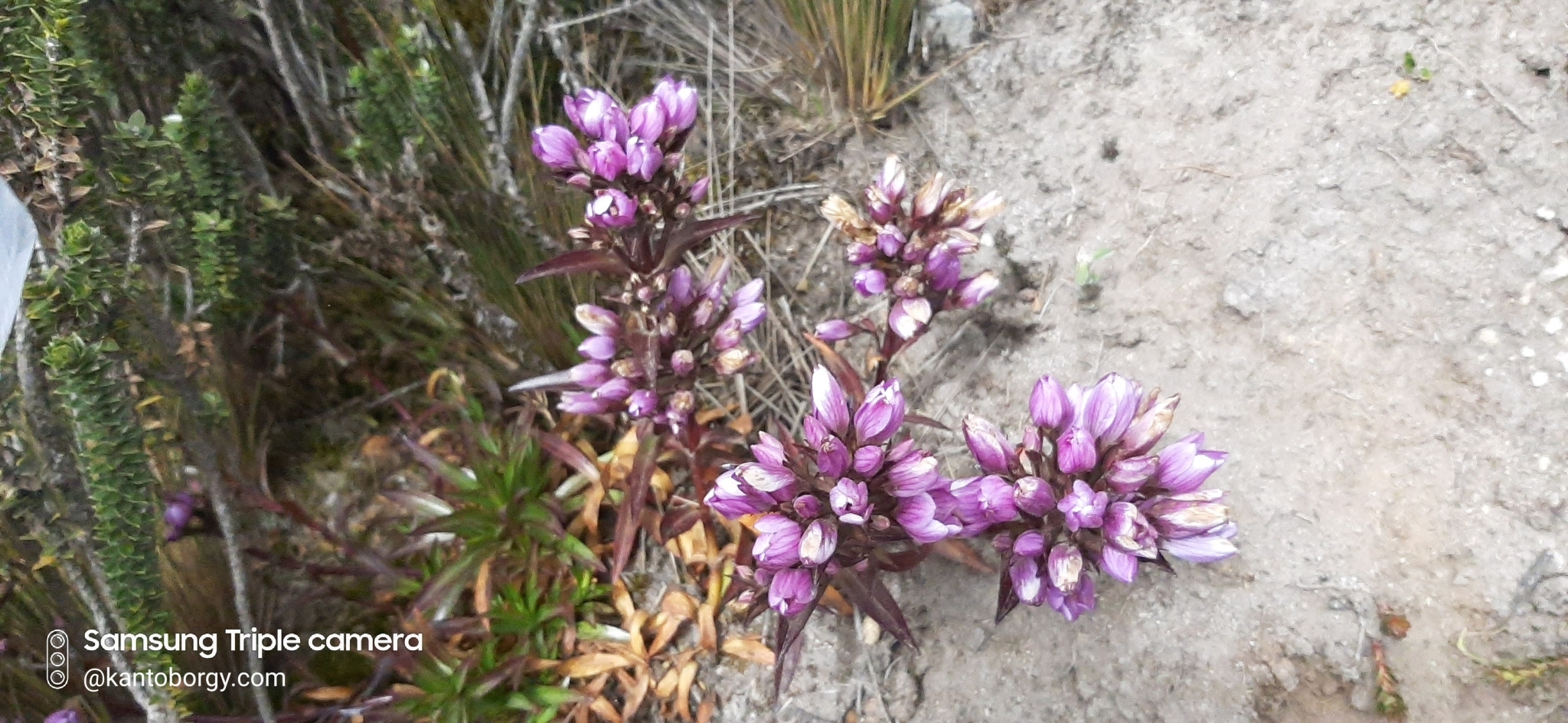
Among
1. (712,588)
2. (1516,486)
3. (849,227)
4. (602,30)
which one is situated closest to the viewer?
(1516,486)

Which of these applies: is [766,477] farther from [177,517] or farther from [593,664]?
[177,517]

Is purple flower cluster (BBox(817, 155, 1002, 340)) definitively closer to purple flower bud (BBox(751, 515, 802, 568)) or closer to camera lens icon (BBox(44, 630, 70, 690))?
purple flower bud (BBox(751, 515, 802, 568))

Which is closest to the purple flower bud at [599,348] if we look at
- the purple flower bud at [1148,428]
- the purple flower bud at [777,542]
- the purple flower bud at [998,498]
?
the purple flower bud at [777,542]

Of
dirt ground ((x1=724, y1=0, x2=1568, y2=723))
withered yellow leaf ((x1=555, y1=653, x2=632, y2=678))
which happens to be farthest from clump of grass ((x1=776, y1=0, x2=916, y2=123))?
withered yellow leaf ((x1=555, y1=653, x2=632, y2=678))

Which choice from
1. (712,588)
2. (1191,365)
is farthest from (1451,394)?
(712,588)

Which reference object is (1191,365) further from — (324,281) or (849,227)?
(324,281)
